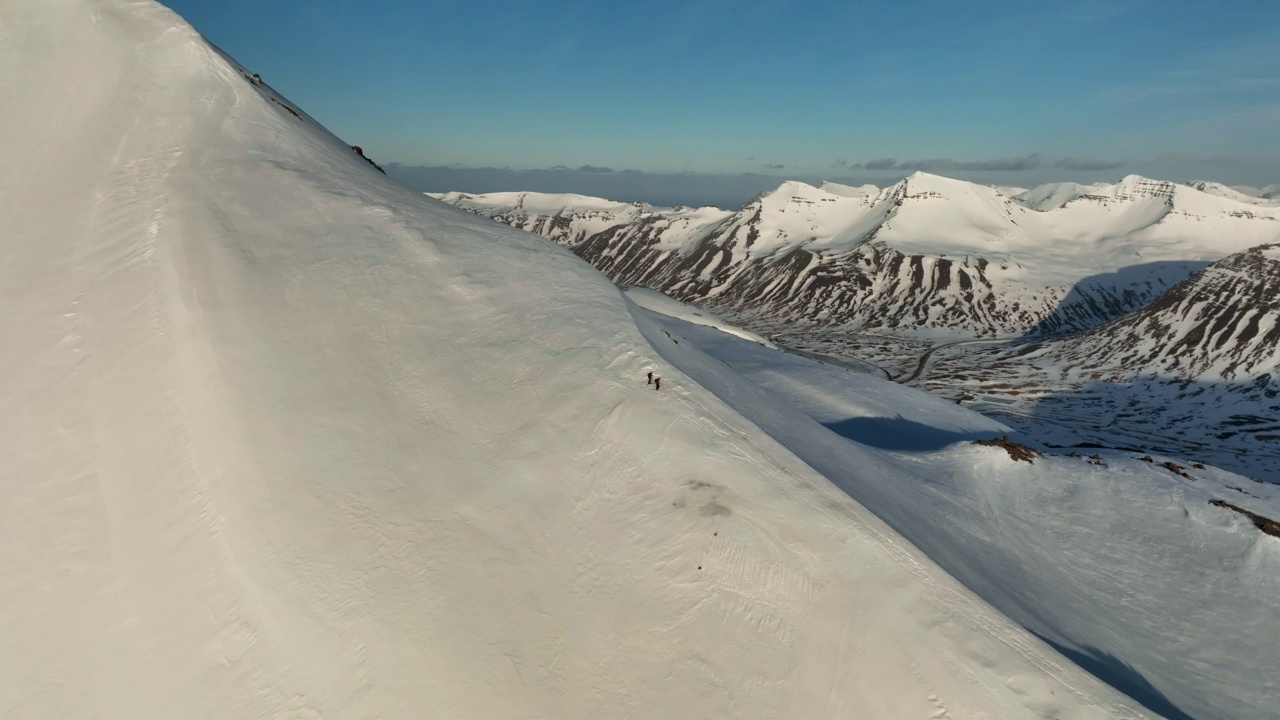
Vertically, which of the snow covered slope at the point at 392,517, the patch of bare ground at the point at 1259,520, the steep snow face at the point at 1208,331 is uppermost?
the snow covered slope at the point at 392,517

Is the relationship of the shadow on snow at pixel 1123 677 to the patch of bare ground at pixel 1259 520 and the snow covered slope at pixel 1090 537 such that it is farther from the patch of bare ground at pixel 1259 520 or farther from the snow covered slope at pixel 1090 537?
the patch of bare ground at pixel 1259 520

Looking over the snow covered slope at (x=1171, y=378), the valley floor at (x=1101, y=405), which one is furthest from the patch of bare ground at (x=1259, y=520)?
the snow covered slope at (x=1171, y=378)

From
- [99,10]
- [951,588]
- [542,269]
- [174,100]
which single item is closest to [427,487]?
[542,269]

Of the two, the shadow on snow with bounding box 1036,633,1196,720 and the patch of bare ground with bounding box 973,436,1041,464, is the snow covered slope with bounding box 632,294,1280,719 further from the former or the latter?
the patch of bare ground with bounding box 973,436,1041,464

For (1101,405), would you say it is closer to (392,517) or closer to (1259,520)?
(1259,520)

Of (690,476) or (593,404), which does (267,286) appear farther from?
(690,476)

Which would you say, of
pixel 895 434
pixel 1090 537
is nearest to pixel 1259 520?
pixel 1090 537

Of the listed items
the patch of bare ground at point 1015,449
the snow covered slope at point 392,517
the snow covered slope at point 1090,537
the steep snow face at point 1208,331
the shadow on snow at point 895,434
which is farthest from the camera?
the steep snow face at point 1208,331
